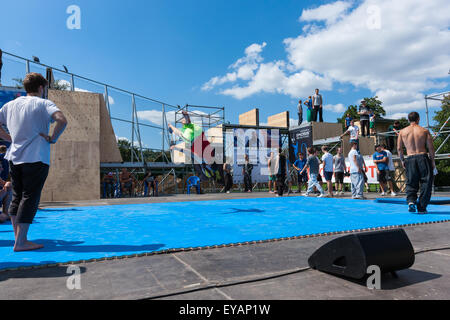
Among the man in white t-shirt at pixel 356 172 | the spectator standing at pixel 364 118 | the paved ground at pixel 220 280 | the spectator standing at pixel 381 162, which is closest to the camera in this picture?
the paved ground at pixel 220 280

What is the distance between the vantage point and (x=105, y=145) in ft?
43.9

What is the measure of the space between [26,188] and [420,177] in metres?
6.32

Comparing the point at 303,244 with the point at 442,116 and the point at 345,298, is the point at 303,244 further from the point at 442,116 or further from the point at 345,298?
the point at 442,116

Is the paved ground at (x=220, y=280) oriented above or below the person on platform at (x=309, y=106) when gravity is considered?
below

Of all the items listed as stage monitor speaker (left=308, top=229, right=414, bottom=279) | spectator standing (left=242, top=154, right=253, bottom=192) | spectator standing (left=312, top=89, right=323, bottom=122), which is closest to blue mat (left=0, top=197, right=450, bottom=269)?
stage monitor speaker (left=308, top=229, right=414, bottom=279)

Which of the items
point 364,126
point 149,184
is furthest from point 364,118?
point 149,184

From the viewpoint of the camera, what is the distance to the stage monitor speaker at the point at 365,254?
5.87 ft

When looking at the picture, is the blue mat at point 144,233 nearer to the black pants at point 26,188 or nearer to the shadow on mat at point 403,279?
the black pants at point 26,188

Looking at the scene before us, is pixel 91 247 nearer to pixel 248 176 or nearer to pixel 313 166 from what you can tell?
pixel 313 166

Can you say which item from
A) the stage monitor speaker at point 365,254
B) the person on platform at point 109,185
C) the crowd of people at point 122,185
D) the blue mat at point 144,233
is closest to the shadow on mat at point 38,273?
the blue mat at point 144,233

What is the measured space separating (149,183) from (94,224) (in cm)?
959

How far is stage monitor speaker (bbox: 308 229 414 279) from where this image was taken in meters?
1.79

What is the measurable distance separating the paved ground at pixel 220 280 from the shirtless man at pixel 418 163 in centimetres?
324
